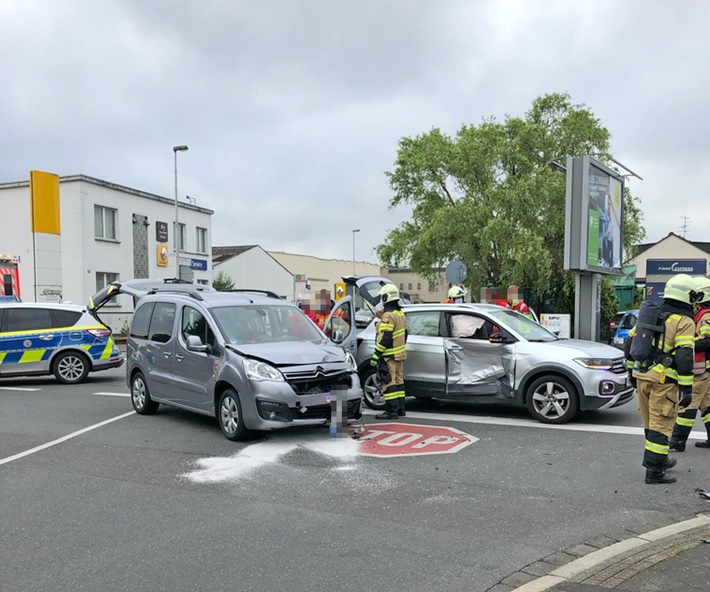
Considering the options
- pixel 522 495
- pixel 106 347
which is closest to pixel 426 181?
pixel 106 347

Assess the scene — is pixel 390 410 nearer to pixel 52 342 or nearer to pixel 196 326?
pixel 196 326

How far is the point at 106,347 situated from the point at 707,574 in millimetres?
12498

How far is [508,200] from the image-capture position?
28.2 m

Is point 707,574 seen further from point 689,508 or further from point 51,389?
point 51,389

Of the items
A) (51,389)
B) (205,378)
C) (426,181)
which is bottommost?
(51,389)

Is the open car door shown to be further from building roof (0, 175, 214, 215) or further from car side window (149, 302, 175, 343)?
building roof (0, 175, 214, 215)

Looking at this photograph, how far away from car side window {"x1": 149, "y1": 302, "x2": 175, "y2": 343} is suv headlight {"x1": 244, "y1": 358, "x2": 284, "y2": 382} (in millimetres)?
2074

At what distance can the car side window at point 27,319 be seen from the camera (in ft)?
43.6

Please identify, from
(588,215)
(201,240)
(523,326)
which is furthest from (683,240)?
(523,326)

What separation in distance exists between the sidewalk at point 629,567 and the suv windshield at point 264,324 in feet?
16.0

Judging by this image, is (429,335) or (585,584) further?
(429,335)

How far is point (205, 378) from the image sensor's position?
8.21 metres

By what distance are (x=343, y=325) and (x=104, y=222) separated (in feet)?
80.0

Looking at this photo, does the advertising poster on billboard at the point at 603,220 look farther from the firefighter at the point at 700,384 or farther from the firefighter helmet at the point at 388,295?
the firefighter at the point at 700,384
